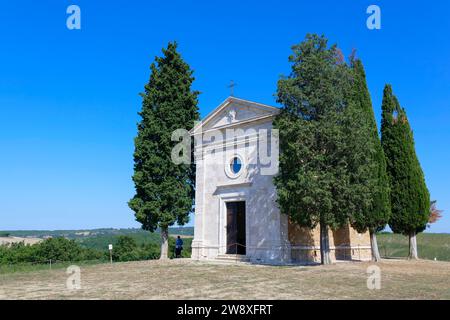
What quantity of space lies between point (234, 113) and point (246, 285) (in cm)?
1137

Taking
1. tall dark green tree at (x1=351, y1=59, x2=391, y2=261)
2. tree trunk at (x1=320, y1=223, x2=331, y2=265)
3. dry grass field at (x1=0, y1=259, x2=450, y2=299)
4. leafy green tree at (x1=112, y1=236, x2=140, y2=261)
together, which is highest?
tall dark green tree at (x1=351, y1=59, x2=391, y2=261)

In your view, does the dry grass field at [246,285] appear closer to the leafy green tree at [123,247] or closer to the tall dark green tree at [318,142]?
the tall dark green tree at [318,142]

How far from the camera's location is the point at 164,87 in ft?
73.1

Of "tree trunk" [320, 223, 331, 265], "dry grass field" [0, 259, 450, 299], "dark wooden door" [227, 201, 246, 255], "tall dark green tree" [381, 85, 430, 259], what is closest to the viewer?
"dry grass field" [0, 259, 450, 299]

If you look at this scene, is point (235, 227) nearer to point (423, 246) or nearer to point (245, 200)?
point (245, 200)

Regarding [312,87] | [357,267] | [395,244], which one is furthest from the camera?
[395,244]

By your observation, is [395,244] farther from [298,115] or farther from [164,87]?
[164,87]

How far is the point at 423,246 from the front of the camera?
29.8 metres

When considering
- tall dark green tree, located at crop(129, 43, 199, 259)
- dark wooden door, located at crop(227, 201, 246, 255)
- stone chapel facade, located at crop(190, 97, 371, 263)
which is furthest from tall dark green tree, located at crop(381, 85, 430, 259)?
tall dark green tree, located at crop(129, 43, 199, 259)

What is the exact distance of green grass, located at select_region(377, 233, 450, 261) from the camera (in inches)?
1033

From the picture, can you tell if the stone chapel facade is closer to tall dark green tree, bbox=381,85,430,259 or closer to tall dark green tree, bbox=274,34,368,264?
tall dark green tree, bbox=274,34,368,264

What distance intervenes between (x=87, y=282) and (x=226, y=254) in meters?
8.79

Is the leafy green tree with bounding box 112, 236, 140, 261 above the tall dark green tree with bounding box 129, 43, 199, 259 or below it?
below
